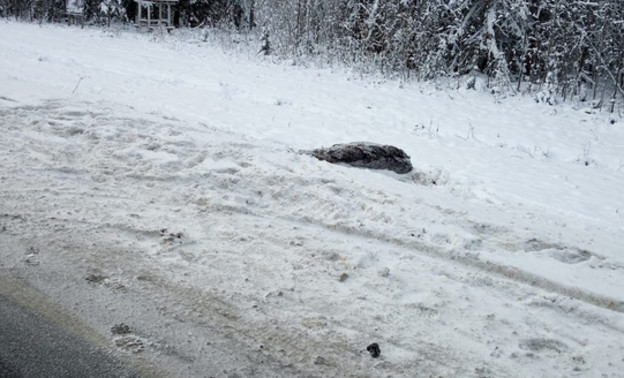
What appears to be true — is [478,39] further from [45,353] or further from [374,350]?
[45,353]

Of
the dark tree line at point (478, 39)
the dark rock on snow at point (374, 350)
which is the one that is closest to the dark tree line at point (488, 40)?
the dark tree line at point (478, 39)

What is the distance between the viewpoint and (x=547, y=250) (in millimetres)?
4430

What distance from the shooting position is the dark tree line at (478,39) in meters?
12.7

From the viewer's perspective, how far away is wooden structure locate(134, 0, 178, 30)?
25.4 metres

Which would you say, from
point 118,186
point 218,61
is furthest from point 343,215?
point 218,61

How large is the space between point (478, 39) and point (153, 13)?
1852 cm

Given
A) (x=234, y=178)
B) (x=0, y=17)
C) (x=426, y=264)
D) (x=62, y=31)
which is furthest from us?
(x=0, y=17)

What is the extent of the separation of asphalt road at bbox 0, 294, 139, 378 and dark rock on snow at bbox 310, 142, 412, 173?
4052 mm

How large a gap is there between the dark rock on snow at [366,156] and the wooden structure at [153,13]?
20.7 metres

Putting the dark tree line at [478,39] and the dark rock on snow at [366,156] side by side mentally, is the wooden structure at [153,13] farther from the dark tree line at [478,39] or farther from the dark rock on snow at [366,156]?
the dark rock on snow at [366,156]

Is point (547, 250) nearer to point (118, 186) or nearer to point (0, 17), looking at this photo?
point (118, 186)

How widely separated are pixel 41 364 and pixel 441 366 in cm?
199

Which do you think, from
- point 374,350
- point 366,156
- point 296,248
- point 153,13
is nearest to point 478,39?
point 366,156

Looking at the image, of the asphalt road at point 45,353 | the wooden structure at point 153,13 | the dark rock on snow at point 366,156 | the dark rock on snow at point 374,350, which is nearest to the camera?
the asphalt road at point 45,353
